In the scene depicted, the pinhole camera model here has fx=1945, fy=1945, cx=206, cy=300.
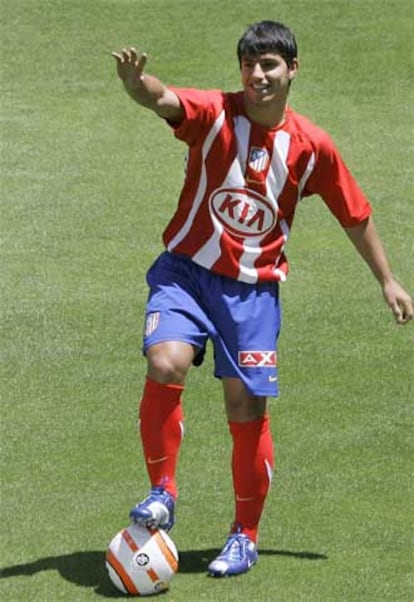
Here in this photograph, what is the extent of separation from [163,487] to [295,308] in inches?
152

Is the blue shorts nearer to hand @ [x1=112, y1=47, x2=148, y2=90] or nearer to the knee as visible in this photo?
the knee

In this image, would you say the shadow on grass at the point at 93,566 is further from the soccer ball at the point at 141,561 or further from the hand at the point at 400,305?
the hand at the point at 400,305

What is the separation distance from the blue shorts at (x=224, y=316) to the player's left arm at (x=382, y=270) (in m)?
0.51

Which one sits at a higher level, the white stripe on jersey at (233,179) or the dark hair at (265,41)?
the dark hair at (265,41)

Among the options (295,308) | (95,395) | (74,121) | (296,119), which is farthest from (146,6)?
(296,119)

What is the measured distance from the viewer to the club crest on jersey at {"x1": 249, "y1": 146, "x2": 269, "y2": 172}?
8.09 m

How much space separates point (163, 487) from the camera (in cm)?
807

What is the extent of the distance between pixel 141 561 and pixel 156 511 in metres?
0.22

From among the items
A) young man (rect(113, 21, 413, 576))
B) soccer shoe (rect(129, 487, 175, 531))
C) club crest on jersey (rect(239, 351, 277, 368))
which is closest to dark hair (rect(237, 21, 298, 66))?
young man (rect(113, 21, 413, 576))

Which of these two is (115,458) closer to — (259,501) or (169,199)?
(259,501)

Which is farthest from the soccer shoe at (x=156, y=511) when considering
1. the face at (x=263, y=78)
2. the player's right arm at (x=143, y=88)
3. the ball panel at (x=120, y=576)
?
the face at (x=263, y=78)

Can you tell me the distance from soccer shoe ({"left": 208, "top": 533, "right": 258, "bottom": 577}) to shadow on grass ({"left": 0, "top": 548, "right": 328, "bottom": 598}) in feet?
0.35

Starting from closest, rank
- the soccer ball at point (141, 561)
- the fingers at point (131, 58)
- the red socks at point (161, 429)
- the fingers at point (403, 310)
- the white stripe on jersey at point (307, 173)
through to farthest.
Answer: the fingers at point (131, 58)
the soccer ball at point (141, 561)
the red socks at point (161, 429)
the white stripe on jersey at point (307, 173)
the fingers at point (403, 310)

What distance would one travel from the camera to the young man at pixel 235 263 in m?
8.03
